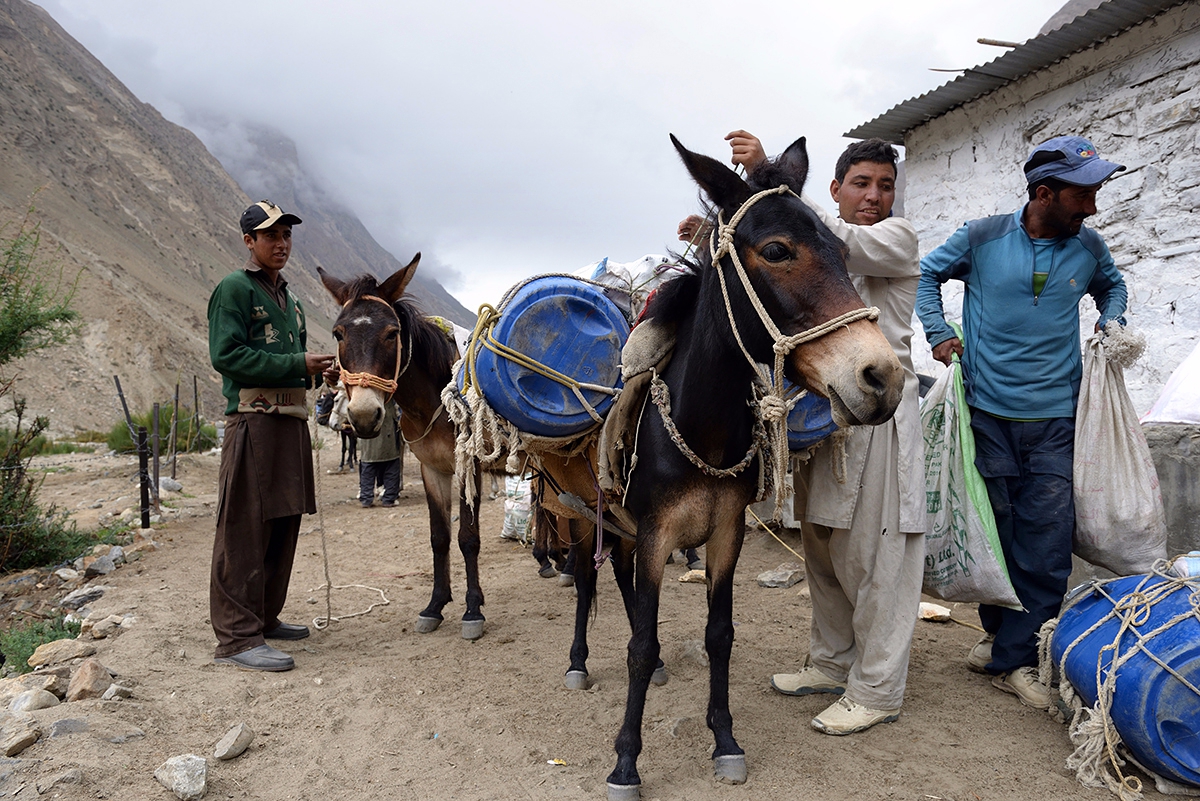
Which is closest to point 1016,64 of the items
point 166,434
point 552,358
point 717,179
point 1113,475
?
point 1113,475

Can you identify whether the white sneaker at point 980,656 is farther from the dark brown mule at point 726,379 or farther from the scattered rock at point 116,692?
the scattered rock at point 116,692

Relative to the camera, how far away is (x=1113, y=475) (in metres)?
2.79

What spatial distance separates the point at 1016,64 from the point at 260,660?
630 centimetres

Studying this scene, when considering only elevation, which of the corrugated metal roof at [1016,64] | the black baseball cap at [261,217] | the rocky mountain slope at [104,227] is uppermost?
the rocky mountain slope at [104,227]

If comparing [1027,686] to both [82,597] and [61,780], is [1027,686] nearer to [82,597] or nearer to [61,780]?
[61,780]

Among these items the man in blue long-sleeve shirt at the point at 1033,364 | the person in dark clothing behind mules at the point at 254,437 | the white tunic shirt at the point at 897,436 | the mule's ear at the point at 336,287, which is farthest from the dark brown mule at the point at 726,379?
the mule's ear at the point at 336,287

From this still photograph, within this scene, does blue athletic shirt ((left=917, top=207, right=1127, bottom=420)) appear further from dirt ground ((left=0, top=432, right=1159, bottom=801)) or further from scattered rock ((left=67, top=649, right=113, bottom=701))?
scattered rock ((left=67, top=649, right=113, bottom=701))

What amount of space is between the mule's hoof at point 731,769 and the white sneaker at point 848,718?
473mm

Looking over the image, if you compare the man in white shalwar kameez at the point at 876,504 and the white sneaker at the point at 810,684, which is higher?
the man in white shalwar kameez at the point at 876,504

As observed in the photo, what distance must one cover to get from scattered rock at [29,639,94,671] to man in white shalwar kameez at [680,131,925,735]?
3632 millimetres

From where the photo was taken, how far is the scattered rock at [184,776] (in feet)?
7.61

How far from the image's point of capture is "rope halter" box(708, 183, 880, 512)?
72.0 inches

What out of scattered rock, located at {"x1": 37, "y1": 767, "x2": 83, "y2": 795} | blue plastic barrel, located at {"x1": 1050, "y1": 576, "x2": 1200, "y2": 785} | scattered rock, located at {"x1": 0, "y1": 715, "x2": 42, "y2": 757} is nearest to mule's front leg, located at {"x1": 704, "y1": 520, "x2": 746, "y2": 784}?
blue plastic barrel, located at {"x1": 1050, "y1": 576, "x2": 1200, "y2": 785}

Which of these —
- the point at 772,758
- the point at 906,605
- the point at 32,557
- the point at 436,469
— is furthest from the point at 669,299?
the point at 32,557
